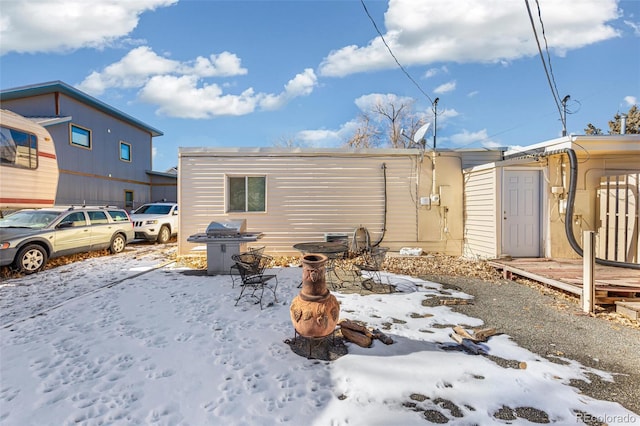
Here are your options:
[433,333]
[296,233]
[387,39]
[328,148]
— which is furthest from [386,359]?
[387,39]

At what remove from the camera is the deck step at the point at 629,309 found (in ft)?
13.9

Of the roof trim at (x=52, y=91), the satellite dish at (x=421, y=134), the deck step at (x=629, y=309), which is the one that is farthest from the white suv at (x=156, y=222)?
the deck step at (x=629, y=309)

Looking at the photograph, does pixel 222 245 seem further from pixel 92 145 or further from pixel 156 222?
pixel 92 145

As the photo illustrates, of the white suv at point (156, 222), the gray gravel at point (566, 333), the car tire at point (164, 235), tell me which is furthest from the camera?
the car tire at point (164, 235)

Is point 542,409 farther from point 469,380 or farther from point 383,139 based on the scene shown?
point 383,139

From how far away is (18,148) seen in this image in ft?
22.3

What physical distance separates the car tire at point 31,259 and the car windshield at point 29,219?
65 cm

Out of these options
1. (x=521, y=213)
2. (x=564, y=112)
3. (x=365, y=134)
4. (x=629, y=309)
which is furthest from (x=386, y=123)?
(x=629, y=309)

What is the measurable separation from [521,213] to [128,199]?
61.0 feet

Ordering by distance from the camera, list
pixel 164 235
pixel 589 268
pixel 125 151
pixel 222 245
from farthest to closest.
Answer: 1. pixel 125 151
2. pixel 164 235
3. pixel 222 245
4. pixel 589 268

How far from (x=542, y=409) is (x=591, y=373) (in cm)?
100

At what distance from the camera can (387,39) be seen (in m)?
7.38

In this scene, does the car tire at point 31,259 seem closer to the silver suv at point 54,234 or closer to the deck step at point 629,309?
the silver suv at point 54,234

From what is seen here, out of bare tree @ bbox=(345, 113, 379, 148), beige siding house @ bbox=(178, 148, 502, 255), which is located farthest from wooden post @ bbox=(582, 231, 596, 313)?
bare tree @ bbox=(345, 113, 379, 148)
